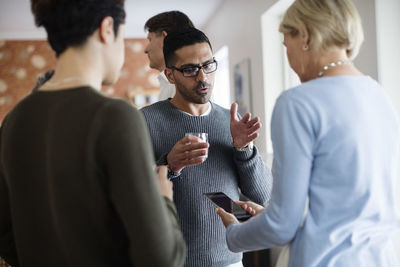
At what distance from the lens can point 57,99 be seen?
92 cm

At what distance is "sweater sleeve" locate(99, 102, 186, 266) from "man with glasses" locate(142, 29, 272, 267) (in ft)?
1.97

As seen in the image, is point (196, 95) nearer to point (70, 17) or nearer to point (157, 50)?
point (157, 50)

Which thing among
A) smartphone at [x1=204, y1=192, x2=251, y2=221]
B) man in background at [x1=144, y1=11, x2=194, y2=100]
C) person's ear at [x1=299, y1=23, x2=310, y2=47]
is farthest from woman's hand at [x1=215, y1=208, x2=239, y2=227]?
man in background at [x1=144, y1=11, x2=194, y2=100]

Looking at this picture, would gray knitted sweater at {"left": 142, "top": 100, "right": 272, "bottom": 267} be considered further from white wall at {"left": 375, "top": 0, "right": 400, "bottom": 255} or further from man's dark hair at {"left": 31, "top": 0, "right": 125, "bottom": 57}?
white wall at {"left": 375, "top": 0, "right": 400, "bottom": 255}

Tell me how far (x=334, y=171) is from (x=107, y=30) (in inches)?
24.1

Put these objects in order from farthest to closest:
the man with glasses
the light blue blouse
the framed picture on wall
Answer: the framed picture on wall → the man with glasses → the light blue blouse

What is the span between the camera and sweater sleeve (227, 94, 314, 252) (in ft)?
3.37

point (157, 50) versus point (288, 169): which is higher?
point (157, 50)

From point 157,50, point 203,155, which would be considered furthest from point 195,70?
point 157,50

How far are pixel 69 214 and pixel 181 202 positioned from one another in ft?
2.53

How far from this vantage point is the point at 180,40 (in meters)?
1.80

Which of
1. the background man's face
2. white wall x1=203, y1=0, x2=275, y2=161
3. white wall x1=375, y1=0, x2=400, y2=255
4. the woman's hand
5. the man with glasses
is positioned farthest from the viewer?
white wall x1=203, y1=0, x2=275, y2=161

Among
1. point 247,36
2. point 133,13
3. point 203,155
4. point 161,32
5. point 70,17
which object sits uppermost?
point 133,13

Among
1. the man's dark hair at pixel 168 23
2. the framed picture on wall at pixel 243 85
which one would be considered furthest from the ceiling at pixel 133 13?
the man's dark hair at pixel 168 23
